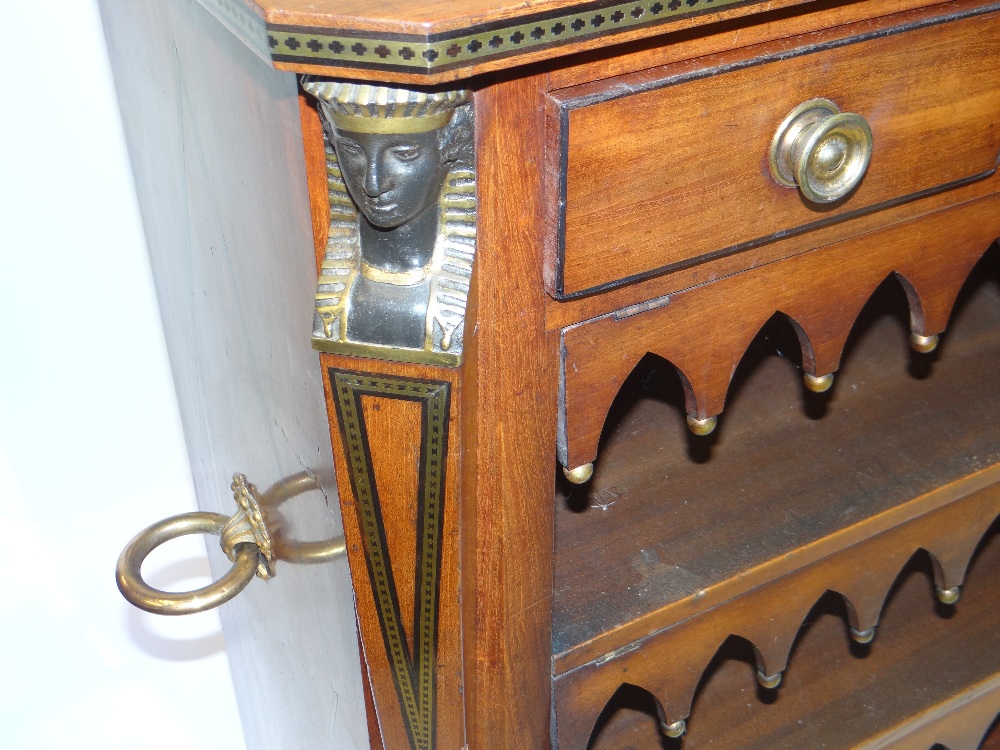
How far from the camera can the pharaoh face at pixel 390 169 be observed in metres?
0.55

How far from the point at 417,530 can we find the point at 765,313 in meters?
0.26

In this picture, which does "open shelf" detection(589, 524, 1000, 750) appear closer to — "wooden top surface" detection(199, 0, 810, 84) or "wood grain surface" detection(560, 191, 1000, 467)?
"wood grain surface" detection(560, 191, 1000, 467)

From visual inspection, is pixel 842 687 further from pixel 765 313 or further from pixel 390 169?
pixel 390 169

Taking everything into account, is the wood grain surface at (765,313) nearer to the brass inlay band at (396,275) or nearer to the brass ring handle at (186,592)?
the brass inlay band at (396,275)

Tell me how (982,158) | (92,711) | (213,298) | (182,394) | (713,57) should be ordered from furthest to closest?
1. (92,711)
2. (182,394)
3. (213,298)
4. (982,158)
5. (713,57)

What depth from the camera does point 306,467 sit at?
788 mm

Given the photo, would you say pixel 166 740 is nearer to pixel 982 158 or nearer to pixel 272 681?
pixel 272 681

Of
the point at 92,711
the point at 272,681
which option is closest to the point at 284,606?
the point at 272,681

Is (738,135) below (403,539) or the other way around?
the other way around

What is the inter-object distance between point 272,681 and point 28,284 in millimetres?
450

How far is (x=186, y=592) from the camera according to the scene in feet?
2.72

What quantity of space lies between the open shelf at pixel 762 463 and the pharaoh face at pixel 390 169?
36 centimetres

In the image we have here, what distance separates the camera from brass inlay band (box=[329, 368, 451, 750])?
63cm

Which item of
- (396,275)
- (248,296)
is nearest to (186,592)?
(248,296)
